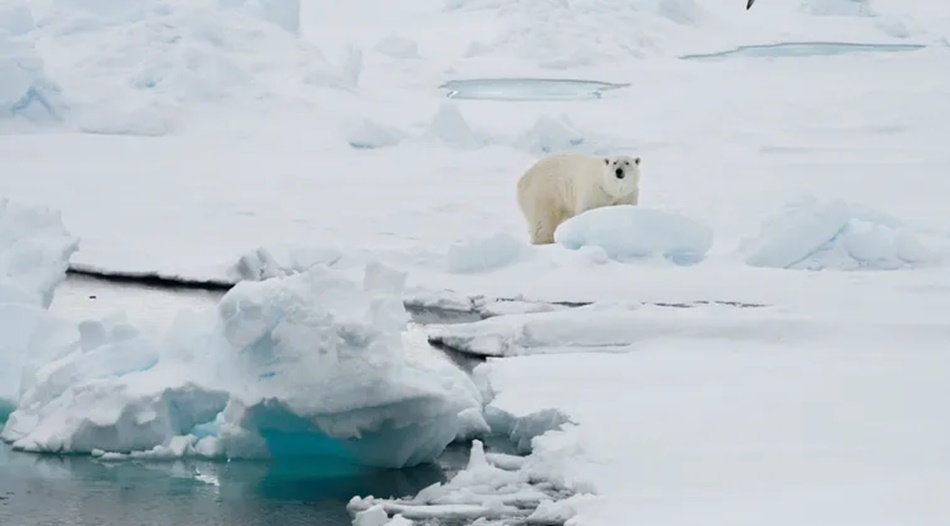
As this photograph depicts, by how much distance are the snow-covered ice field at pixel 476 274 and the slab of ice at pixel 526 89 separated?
399 millimetres

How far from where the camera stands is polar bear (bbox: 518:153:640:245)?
846 cm

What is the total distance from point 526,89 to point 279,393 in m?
13.7

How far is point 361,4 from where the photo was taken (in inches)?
1208

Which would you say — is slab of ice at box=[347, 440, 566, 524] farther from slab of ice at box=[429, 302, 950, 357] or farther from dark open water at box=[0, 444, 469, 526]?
slab of ice at box=[429, 302, 950, 357]

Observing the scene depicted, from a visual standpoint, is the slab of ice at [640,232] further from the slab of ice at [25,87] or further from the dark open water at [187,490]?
the slab of ice at [25,87]

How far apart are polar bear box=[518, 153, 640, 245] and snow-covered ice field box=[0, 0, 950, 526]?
45 cm

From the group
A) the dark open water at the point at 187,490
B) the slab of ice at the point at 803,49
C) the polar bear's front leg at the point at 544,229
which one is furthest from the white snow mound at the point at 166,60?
the dark open water at the point at 187,490

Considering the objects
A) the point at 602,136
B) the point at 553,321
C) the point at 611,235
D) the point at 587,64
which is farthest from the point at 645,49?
the point at 553,321

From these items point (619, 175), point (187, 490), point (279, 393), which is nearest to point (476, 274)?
point (619, 175)

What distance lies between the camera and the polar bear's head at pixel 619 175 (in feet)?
27.5

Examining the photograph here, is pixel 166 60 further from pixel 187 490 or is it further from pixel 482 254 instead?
pixel 187 490

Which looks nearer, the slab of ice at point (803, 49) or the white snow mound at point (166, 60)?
the white snow mound at point (166, 60)

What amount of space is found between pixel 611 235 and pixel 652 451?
3847 mm

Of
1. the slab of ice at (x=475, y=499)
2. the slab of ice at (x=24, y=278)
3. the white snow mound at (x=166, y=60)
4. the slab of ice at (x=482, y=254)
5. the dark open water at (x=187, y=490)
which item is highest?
the slab of ice at (x=475, y=499)
